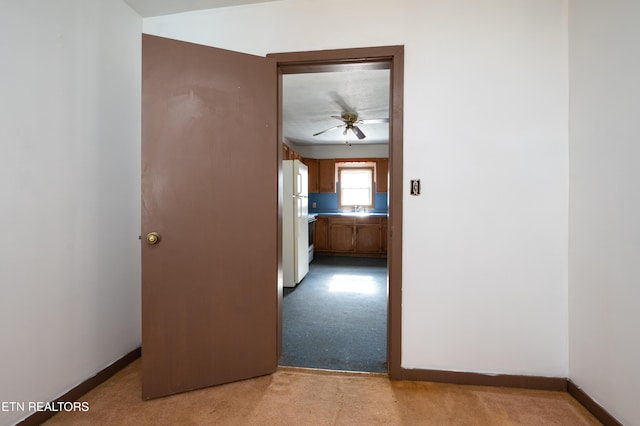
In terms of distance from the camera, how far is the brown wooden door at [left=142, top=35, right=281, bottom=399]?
155 centimetres

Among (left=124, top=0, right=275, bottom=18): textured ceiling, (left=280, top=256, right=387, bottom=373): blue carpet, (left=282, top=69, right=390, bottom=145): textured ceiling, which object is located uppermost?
(left=282, top=69, right=390, bottom=145): textured ceiling

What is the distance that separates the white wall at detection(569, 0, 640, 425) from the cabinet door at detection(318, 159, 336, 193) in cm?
490

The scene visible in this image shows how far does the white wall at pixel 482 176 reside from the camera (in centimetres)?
166

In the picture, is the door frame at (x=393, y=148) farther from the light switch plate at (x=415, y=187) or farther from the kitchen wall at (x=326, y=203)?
the kitchen wall at (x=326, y=203)

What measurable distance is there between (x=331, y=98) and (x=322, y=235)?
3.16m

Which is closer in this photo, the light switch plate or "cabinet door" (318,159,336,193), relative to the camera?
the light switch plate

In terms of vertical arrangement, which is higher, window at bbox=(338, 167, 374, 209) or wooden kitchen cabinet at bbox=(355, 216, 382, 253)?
window at bbox=(338, 167, 374, 209)

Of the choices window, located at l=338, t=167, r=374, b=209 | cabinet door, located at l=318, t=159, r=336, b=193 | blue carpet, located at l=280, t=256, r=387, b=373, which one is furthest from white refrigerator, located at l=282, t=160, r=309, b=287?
window, located at l=338, t=167, r=374, b=209

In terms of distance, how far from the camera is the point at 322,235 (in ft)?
19.7

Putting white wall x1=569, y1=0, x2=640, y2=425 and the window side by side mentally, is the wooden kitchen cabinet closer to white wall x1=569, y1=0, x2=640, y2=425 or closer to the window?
the window

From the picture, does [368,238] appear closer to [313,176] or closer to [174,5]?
[313,176]

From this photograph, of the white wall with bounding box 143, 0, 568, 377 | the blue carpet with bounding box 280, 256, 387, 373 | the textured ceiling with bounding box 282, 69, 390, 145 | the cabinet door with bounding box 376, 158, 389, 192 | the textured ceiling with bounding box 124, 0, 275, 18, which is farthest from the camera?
the cabinet door with bounding box 376, 158, 389, 192

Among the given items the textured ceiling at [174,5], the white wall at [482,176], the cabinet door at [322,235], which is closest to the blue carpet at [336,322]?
the white wall at [482,176]

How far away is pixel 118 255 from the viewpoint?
6.08ft
